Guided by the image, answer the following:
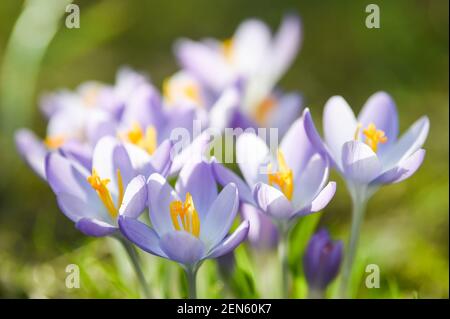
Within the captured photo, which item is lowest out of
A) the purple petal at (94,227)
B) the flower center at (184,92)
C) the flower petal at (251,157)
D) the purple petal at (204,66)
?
the purple petal at (94,227)

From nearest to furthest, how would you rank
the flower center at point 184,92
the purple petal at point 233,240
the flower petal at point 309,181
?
the purple petal at point 233,240 < the flower petal at point 309,181 < the flower center at point 184,92

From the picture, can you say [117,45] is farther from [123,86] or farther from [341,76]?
[123,86]

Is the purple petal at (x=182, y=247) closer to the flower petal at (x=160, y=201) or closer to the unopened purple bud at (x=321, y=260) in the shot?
the flower petal at (x=160, y=201)

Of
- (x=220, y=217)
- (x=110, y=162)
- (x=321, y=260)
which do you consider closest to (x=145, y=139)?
(x=110, y=162)

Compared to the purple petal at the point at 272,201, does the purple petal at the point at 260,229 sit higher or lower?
lower

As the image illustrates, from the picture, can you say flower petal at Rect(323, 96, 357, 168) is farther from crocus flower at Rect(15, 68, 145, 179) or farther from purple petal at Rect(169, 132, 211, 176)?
crocus flower at Rect(15, 68, 145, 179)

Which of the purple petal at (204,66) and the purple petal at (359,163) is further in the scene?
the purple petal at (204,66)

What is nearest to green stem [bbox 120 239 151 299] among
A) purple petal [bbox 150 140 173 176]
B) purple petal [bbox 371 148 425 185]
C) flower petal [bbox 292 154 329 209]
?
purple petal [bbox 150 140 173 176]

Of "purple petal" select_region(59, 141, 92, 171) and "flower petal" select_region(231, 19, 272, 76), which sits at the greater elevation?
"flower petal" select_region(231, 19, 272, 76)

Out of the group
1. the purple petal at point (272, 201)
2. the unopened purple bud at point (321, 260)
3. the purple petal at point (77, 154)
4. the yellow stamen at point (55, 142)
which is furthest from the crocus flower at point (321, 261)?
the yellow stamen at point (55, 142)
